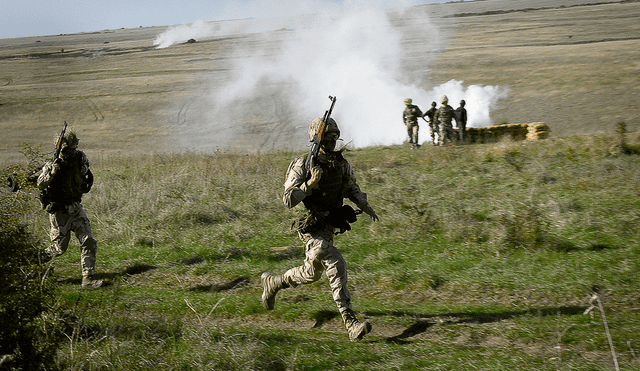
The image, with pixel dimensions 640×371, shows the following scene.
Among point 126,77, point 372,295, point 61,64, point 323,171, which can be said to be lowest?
point 372,295

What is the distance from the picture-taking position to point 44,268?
12.5ft

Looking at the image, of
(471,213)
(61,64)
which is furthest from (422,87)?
(61,64)

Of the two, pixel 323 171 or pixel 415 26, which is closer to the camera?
pixel 323 171

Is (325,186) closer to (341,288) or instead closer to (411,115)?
(341,288)

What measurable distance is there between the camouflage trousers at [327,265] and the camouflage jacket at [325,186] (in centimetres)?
24

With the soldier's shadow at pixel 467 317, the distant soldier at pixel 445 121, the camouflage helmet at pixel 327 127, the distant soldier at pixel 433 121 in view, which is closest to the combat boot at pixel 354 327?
the soldier's shadow at pixel 467 317

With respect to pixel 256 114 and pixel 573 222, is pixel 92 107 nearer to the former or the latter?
pixel 256 114

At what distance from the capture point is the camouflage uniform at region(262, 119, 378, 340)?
4.68 meters

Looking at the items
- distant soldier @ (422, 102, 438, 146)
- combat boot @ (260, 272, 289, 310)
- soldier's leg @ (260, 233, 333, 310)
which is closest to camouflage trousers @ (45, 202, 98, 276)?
combat boot @ (260, 272, 289, 310)

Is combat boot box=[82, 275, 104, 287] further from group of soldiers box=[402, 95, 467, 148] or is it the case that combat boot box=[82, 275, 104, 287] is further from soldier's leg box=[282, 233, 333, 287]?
group of soldiers box=[402, 95, 467, 148]

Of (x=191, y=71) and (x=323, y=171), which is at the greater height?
(x=191, y=71)

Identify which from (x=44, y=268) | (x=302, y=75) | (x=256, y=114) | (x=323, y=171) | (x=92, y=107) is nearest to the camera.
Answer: (x=44, y=268)

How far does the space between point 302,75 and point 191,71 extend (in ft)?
46.4

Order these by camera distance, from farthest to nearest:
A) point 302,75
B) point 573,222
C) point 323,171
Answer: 1. point 302,75
2. point 573,222
3. point 323,171
